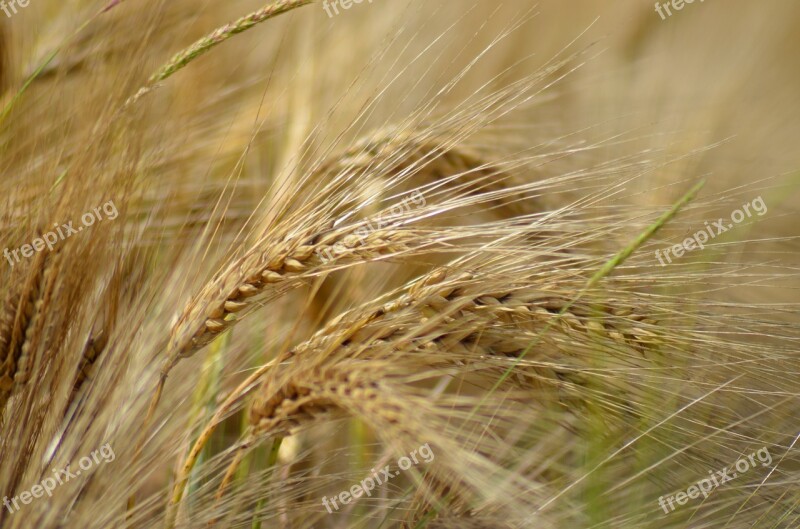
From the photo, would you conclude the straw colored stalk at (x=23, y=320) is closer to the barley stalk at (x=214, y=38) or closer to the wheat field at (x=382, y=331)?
the wheat field at (x=382, y=331)

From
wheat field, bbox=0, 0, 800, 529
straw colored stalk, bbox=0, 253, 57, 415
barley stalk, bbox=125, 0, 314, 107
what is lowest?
wheat field, bbox=0, 0, 800, 529

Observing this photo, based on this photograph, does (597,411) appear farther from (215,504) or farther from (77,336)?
(77,336)

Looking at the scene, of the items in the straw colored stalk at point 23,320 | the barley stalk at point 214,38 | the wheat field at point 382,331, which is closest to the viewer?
the wheat field at point 382,331

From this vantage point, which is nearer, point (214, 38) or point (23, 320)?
point (23, 320)

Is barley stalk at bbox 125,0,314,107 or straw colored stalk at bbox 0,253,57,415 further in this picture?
barley stalk at bbox 125,0,314,107

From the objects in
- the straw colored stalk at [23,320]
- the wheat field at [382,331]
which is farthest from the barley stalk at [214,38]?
the straw colored stalk at [23,320]

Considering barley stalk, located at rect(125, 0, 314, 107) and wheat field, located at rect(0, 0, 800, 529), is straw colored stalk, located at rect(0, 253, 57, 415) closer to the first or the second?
wheat field, located at rect(0, 0, 800, 529)

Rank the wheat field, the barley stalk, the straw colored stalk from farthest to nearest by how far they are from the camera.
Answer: the barley stalk, the straw colored stalk, the wheat field

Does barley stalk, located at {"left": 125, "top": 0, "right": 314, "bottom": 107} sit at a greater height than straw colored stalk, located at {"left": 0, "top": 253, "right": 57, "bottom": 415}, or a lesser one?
greater

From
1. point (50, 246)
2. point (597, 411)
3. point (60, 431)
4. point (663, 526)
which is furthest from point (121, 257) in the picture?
point (663, 526)

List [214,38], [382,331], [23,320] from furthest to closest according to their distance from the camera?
[214,38]
[23,320]
[382,331]

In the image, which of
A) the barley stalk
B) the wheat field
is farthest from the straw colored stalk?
the barley stalk
